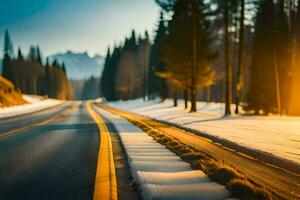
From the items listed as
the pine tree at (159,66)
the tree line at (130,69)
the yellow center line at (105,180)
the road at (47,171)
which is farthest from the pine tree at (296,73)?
the tree line at (130,69)

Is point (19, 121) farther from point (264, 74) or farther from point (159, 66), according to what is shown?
point (159, 66)

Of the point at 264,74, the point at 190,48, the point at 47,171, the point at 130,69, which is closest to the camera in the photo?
the point at 47,171

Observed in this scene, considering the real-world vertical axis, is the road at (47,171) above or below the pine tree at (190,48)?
below

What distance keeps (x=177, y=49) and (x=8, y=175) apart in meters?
30.2

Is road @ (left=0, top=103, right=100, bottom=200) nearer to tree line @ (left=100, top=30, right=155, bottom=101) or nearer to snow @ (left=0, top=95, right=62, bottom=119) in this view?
snow @ (left=0, top=95, right=62, bottom=119)

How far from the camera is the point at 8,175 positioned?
669cm

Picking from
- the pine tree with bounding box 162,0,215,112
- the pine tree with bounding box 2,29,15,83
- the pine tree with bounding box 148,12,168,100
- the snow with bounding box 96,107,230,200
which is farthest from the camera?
the pine tree with bounding box 2,29,15,83

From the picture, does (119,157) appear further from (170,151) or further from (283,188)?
(283,188)

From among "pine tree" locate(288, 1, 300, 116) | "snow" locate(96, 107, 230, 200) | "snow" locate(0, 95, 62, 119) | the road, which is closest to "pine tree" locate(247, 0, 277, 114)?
"pine tree" locate(288, 1, 300, 116)

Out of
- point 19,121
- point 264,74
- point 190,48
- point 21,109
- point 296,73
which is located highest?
point 190,48

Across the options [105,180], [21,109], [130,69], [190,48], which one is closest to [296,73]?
[190,48]

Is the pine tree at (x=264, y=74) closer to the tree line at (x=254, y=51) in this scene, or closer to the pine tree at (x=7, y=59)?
the tree line at (x=254, y=51)

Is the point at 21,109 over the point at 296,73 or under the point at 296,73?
under

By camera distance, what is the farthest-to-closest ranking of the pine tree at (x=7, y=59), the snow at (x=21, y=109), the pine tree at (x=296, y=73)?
the pine tree at (x=7, y=59) < the snow at (x=21, y=109) < the pine tree at (x=296, y=73)
